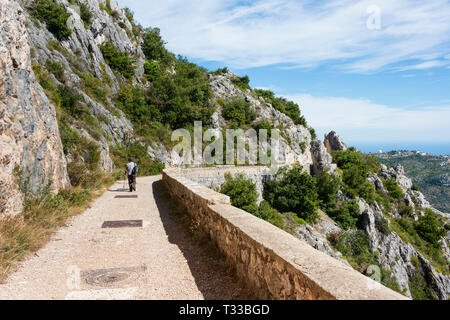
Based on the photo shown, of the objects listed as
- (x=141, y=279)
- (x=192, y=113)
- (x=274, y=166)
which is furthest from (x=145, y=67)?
(x=141, y=279)

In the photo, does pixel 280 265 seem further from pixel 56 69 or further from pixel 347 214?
pixel 347 214

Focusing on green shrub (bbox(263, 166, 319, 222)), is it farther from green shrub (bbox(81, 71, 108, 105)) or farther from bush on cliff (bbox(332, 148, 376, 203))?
green shrub (bbox(81, 71, 108, 105))

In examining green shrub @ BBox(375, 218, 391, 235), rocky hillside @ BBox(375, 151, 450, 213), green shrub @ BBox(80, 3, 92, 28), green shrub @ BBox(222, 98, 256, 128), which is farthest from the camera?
rocky hillside @ BBox(375, 151, 450, 213)

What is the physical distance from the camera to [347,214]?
3691cm

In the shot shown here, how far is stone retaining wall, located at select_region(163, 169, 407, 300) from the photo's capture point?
7.41 ft

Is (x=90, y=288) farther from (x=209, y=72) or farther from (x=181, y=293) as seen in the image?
(x=209, y=72)

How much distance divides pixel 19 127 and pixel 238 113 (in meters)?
39.4

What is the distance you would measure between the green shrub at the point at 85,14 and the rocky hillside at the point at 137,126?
102 mm

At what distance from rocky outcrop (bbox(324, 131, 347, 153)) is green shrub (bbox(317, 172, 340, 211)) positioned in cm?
2319

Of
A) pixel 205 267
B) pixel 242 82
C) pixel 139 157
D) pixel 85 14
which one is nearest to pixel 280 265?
pixel 205 267

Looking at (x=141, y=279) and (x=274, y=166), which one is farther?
(x=274, y=166)

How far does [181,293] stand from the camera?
3637 mm

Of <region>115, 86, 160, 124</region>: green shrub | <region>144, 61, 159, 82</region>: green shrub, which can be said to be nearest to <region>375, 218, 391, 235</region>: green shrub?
<region>115, 86, 160, 124</region>: green shrub

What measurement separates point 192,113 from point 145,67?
8.99 meters
